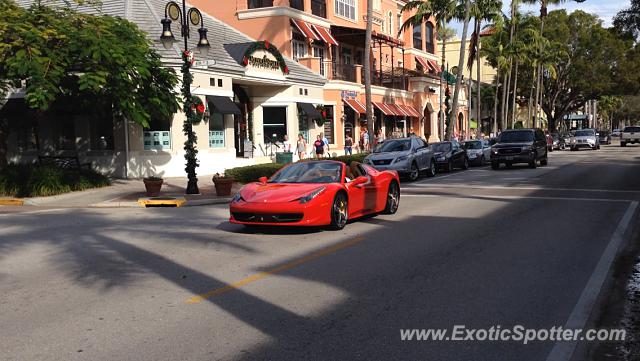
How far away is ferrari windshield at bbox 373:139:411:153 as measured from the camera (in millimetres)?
24234

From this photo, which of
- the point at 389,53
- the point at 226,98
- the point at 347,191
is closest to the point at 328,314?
the point at 347,191

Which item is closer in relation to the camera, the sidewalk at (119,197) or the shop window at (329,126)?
the sidewalk at (119,197)

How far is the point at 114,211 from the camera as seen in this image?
1652 centimetres

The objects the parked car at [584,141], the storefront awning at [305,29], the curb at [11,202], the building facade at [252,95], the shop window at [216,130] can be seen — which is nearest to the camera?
the curb at [11,202]

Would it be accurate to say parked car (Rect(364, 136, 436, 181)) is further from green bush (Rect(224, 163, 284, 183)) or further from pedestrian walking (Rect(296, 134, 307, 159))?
pedestrian walking (Rect(296, 134, 307, 159))

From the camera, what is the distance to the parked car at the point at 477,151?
102 feet

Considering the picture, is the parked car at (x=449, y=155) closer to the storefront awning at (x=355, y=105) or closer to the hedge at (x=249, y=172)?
the hedge at (x=249, y=172)

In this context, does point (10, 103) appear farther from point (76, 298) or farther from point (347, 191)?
point (76, 298)

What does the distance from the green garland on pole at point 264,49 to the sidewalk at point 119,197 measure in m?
8.19

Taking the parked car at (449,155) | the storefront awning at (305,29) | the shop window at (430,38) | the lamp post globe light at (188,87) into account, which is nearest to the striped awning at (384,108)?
the storefront awning at (305,29)

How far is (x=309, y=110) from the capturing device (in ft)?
A: 109

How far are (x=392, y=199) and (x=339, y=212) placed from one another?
2580 millimetres

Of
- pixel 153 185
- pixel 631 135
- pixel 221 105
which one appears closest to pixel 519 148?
pixel 221 105

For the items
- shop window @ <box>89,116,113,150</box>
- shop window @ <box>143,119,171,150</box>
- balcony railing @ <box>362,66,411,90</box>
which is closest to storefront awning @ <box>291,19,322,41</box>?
balcony railing @ <box>362,66,411,90</box>
